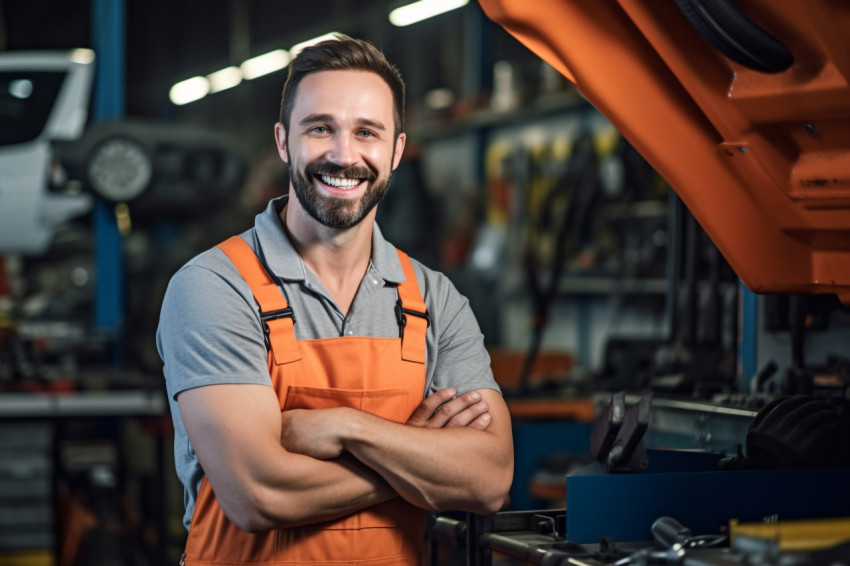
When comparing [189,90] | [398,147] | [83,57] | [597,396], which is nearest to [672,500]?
[398,147]

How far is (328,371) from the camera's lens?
1632 millimetres

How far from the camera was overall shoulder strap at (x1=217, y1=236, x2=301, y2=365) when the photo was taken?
5.26ft

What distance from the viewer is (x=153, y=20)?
537 inches

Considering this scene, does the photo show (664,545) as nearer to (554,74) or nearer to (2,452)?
(2,452)

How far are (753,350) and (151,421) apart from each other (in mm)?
2360

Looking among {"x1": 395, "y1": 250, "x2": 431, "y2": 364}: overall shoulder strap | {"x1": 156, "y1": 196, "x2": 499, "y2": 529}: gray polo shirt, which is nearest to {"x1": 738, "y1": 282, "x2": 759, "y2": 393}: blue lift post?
{"x1": 156, "y1": 196, "x2": 499, "y2": 529}: gray polo shirt

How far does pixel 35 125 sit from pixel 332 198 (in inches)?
141

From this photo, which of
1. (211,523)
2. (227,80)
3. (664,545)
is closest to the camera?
(664,545)

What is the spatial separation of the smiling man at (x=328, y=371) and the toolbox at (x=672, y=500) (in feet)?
0.70

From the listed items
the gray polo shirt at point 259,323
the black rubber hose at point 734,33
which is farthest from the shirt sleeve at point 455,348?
the black rubber hose at point 734,33

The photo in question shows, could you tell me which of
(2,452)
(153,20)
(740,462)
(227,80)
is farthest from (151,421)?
(153,20)

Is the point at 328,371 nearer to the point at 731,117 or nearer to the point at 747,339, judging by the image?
the point at 731,117

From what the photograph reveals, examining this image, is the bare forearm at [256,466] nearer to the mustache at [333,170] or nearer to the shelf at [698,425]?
the mustache at [333,170]

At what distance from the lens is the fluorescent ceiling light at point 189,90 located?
1302 cm
